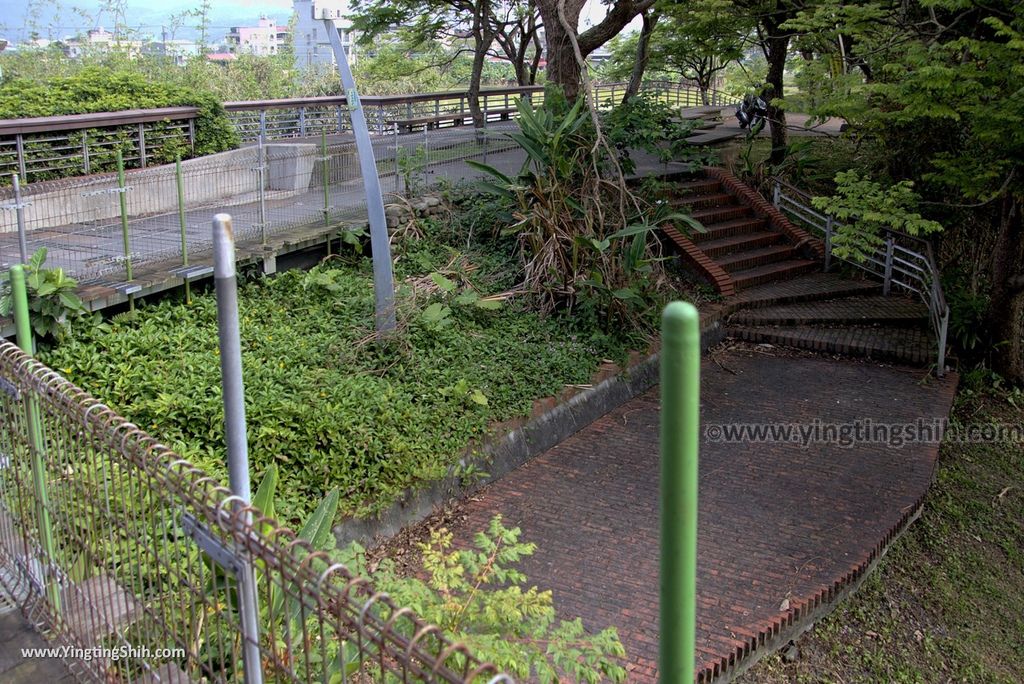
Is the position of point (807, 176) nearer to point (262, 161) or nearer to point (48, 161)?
point (262, 161)

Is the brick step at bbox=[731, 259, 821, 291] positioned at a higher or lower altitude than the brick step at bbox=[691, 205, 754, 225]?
lower

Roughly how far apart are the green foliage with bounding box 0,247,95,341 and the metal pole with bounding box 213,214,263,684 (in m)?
5.62

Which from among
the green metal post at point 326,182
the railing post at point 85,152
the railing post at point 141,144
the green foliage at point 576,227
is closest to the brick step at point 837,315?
the green foliage at point 576,227

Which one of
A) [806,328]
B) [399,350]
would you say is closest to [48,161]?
[399,350]

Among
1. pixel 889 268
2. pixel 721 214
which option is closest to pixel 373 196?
pixel 721 214

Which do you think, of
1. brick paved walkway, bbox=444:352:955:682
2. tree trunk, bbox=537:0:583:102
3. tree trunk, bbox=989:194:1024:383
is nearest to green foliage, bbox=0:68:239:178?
tree trunk, bbox=537:0:583:102

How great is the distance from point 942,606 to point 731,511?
1.73 meters

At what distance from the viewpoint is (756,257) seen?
14508 mm

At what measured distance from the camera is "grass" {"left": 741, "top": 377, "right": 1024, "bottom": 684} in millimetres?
6656

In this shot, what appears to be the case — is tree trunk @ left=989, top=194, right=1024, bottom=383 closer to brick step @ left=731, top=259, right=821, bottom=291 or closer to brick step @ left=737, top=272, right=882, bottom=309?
brick step @ left=737, top=272, right=882, bottom=309

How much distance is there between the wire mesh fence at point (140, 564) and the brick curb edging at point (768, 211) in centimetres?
1185

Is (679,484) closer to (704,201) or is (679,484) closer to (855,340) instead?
(855,340)

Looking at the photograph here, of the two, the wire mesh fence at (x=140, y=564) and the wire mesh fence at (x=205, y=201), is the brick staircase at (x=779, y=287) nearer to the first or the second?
the wire mesh fence at (x=205, y=201)

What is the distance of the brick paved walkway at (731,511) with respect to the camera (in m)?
6.70
